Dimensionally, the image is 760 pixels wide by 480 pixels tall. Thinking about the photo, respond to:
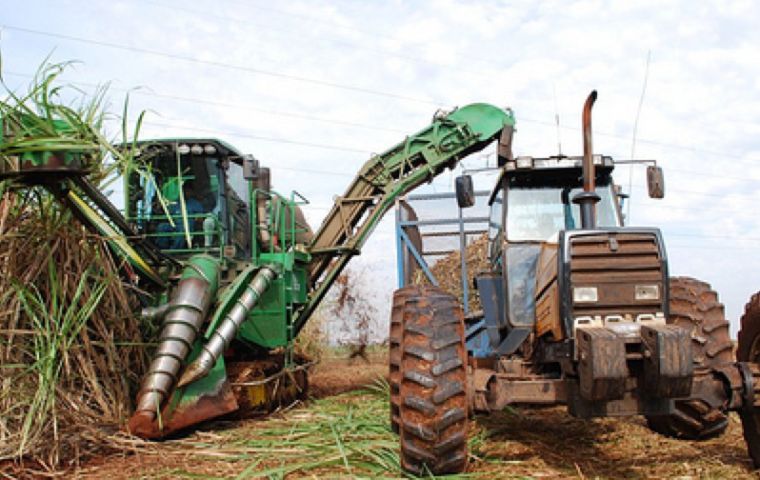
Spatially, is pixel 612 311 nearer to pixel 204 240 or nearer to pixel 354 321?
pixel 204 240

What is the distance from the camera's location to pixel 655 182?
5.54 meters

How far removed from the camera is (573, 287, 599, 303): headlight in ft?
14.6

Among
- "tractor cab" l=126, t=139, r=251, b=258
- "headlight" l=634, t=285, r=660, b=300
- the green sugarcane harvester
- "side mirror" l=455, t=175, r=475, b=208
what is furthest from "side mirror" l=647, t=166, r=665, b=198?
"tractor cab" l=126, t=139, r=251, b=258

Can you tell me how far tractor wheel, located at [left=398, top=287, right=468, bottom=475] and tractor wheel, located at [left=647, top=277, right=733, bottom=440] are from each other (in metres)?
1.49

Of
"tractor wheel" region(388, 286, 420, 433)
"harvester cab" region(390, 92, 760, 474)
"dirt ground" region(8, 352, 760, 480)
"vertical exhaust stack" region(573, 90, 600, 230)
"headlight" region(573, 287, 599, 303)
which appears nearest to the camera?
"harvester cab" region(390, 92, 760, 474)

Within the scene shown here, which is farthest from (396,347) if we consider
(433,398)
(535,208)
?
(535,208)

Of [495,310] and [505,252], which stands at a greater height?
[505,252]

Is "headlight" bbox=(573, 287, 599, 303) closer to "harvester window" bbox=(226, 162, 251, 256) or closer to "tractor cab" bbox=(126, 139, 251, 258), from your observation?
"tractor cab" bbox=(126, 139, 251, 258)

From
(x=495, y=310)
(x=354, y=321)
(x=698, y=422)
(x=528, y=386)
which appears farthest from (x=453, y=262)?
(x=528, y=386)

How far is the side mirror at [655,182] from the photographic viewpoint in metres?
5.52

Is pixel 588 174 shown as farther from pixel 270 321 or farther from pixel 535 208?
pixel 270 321

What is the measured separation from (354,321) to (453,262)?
329 centimetres

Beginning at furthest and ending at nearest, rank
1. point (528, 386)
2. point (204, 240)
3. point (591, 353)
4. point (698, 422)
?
point (204, 240) → point (698, 422) → point (528, 386) → point (591, 353)

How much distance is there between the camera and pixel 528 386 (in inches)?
169
